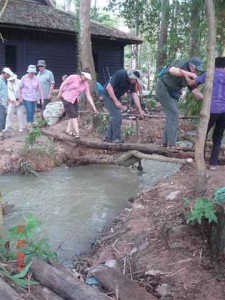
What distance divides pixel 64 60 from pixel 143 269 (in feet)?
48.7

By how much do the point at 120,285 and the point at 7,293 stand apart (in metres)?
1.32

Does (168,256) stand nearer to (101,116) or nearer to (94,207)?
(94,207)

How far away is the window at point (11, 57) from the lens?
1679 cm

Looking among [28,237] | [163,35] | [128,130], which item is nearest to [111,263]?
[28,237]

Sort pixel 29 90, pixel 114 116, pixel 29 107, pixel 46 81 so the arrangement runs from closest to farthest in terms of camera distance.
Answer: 1. pixel 114 116
2. pixel 29 90
3. pixel 29 107
4. pixel 46 81

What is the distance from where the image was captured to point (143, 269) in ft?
14.0

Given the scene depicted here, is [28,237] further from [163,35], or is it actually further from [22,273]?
[163,35]

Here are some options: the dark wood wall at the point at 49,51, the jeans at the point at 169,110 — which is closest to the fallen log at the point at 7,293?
the jeans at the point at 169,110

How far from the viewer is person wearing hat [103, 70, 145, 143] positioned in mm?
7557

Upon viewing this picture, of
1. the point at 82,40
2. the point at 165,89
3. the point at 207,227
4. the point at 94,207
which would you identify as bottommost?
the point at 94,207

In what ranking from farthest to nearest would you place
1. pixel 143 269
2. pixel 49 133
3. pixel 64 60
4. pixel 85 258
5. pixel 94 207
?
pixel 64 60, pixel 49 133, pixel 94 207, pixel 85 258, pixel 143 269

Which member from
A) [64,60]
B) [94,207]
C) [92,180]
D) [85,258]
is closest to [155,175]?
[92,180]

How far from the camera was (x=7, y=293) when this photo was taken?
8.75 feet

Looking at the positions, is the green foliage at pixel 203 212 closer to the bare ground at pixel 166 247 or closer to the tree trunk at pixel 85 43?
the bare ground at pixel 166 247
